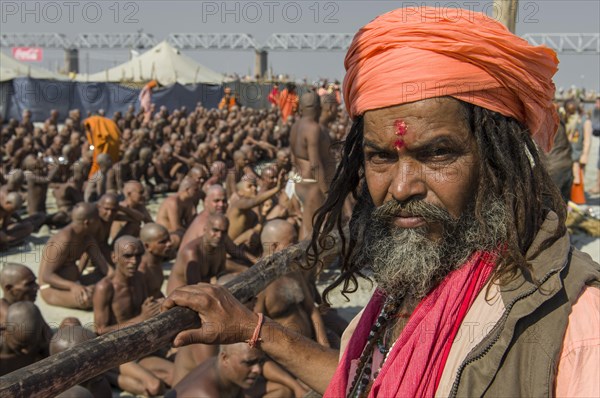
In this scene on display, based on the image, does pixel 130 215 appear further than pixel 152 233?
Yes

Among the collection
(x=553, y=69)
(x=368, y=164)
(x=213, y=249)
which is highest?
(x=553, y=69)

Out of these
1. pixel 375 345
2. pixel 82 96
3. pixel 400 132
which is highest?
pixel 400 132

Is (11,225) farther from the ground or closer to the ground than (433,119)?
closer to the ground

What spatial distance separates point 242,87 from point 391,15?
2959 centimetres

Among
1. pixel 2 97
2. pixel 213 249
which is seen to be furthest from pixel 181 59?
pixel 213 249

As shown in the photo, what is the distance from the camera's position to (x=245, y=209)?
7863 mm

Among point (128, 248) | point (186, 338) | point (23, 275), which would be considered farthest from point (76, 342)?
point (186, 338)

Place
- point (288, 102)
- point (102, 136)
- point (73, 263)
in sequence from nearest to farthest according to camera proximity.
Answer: point (73, 263)
point (102, 136)
point (288, 102)

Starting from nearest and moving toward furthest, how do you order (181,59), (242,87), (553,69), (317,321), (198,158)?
(553,69), (317,321), (198,158), (242,87), (181,59)

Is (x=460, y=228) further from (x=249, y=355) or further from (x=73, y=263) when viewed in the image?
(x=73, y=263)

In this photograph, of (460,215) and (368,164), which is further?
(368,164)

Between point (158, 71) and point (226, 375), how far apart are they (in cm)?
3155

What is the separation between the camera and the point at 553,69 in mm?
1942

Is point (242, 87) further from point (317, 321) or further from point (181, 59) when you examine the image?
point (317, 321)
